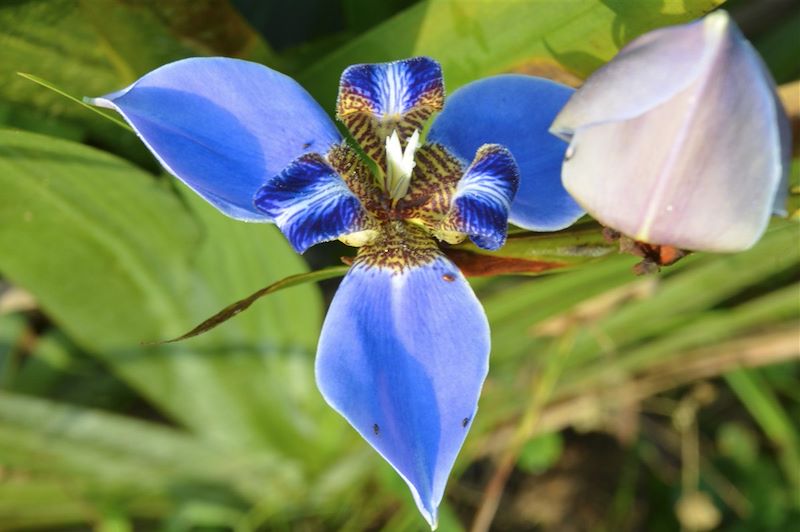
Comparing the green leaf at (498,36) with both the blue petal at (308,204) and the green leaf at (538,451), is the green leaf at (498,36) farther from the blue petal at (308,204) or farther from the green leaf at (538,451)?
the green leaf at (538,451)

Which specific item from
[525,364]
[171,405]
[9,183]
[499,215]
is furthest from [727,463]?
[9,183]

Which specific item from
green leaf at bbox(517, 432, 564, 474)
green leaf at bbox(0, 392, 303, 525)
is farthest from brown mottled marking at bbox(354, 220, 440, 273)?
green leaf at bbox(517, 432, 564, 474)

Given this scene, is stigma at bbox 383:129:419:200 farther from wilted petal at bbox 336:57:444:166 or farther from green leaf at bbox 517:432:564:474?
green leaf at bbox 517:432:564:474

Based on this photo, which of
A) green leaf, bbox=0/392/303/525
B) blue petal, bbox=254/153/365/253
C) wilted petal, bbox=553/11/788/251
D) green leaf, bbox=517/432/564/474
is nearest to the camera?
wilted petal, bbox=553/11/788/251

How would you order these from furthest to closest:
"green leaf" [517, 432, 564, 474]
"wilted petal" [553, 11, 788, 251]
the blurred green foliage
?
1. "green leaf" [517, 432, 564, 474]
2. the blurred green foliage
3. "wilted petal" [553, 11, 788, 251]

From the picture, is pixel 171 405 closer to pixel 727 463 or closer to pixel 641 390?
pixel 641 390

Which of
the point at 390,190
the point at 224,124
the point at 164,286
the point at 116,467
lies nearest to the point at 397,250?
the point at 390,190

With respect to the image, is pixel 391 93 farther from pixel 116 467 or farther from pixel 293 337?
pixel 116 467
